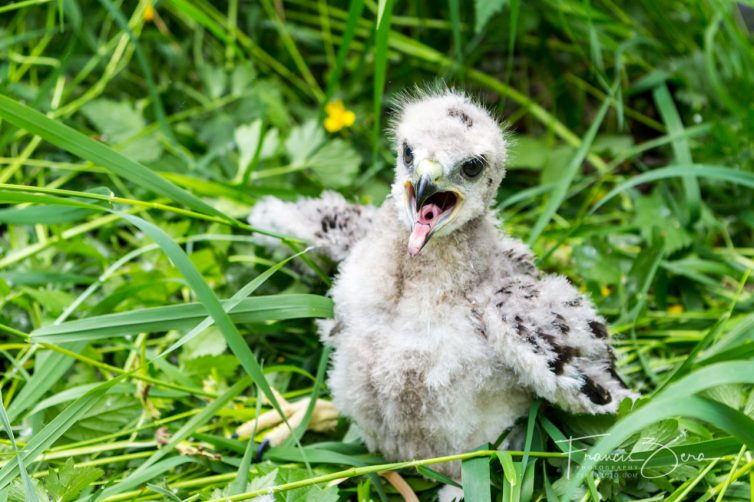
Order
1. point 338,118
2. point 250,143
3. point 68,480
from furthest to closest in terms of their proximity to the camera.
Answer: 1. point 338,118
2. point 250,143
3. point 68,480

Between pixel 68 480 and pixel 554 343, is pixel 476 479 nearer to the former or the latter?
pixel 554 343

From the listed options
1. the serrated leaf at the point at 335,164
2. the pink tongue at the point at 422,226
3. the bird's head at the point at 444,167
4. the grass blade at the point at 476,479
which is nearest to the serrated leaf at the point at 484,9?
the serrated leaf at the point at 335,164

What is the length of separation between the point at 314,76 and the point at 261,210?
161 cm

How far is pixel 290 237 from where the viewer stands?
2.40 metres

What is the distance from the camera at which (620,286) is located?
113 inches

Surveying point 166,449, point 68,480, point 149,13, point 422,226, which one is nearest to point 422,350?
point 422,226

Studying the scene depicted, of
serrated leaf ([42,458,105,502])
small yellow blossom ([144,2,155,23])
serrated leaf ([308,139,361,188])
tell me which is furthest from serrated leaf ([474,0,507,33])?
serrated leaf ([42,458,105,502])

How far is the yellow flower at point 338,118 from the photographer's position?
343 cm

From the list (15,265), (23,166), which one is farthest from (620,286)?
(23,166)

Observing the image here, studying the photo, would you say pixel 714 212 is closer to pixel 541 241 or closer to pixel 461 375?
pixel 541 241

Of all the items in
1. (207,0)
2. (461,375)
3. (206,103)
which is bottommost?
(461,375)

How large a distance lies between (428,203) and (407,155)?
13cm

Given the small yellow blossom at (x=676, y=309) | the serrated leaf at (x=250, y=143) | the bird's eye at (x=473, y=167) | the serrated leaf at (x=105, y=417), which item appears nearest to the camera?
the bird's eye at (x=473, y=167)

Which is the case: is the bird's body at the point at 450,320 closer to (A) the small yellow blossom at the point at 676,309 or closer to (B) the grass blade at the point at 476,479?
(B) the grass blade at the point at 476,479
